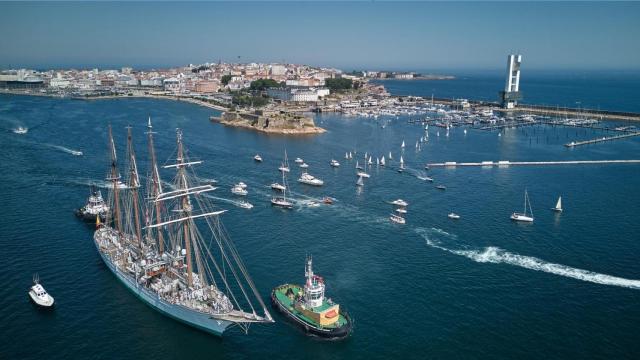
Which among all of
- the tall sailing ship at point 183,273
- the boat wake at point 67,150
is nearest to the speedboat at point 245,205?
the tall sailing ship at point 183,273

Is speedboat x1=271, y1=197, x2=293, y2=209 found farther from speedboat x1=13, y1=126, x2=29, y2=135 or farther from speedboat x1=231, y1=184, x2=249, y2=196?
speedboat x1=13, y1=126, x2=29, y2=135

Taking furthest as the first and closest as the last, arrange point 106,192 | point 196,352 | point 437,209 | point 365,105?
point 365,105
point 106,192
point 437,209
point 196,352

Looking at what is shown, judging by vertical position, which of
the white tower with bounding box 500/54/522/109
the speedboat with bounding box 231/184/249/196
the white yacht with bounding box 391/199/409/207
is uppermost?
the white tower with bounding box 500/54/522/109

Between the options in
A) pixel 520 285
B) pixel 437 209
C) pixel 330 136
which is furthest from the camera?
pixel 330 136

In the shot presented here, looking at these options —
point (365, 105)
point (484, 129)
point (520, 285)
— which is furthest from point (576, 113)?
point (520, 285)

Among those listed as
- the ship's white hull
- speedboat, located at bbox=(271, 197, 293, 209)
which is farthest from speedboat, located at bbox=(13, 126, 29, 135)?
the ship's white hull

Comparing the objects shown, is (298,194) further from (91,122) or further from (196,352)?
(91,122)
